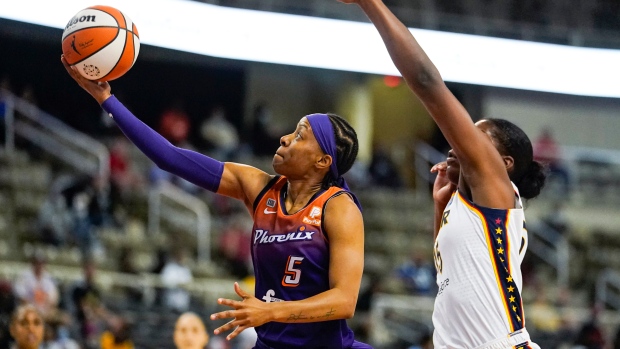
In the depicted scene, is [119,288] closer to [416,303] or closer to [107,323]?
[107,323]

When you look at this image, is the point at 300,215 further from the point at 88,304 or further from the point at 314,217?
the point at 88,304

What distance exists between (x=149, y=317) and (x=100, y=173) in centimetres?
350

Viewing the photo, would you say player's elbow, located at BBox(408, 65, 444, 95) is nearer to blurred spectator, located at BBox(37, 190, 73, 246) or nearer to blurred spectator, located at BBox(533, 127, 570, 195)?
blurred spectator, located at BBox(37, 190, 73, 246)

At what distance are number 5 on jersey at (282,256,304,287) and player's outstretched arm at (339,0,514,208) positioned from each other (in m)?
1.00

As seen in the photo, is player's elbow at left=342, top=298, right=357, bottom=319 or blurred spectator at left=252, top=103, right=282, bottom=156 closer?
player's elbow at left=342, top=298, right=357, bottom=319

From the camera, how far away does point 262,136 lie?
790 inches

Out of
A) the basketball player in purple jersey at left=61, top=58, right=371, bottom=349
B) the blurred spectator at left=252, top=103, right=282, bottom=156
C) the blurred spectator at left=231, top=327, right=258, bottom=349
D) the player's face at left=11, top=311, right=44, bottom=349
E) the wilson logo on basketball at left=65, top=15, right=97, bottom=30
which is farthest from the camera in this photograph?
the blurred spectator at left=252, top=103, right=282, bottom=156

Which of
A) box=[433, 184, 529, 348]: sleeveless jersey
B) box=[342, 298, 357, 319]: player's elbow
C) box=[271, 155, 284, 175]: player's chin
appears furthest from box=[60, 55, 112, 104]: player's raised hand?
box=[433, 184, 529, 348]: sleeveless jersey

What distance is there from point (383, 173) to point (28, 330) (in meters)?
13.1

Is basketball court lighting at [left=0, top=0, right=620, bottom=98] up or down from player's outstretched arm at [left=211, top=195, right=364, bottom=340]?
up

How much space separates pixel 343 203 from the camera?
4602mm

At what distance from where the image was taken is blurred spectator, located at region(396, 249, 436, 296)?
15391 mm

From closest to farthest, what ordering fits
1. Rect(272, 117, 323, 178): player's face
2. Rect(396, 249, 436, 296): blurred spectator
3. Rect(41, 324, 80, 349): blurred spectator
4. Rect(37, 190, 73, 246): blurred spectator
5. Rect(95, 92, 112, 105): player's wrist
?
Rect(272, 117, 323, 178): player's face, Rect(95, 92, 112, 105): player's wrist, Rect(41, 324, 80, 349): blurred spectator, Rect(37, 190, 73, 246): blurred spectator, Rect(396, 249, 436, 296): blurred spectator

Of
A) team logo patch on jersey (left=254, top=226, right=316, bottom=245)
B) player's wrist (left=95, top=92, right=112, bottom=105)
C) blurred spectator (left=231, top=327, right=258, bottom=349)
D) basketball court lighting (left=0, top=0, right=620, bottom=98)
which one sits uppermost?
basketball court lighting (left=0, top=0, right=620, bottom=98)
